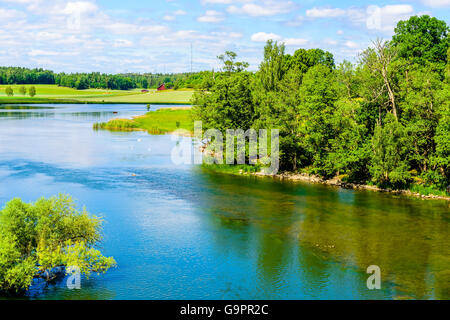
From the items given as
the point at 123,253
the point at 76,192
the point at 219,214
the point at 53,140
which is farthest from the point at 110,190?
the point at 53,140

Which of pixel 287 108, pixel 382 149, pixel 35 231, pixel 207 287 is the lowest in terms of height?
pixel 207 287

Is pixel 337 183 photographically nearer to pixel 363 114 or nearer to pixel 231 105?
pixel 363 114

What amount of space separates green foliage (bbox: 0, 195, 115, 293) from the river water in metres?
1.41

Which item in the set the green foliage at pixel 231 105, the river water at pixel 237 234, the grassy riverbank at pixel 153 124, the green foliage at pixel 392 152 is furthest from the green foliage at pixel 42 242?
the grassy riverbank at pixel 153 124

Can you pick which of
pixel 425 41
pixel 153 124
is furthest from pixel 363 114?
pixel 153 124

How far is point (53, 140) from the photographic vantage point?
93.6 meters

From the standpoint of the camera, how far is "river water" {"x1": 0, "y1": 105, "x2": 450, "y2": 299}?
29.3 metres

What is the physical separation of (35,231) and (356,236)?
26203mm

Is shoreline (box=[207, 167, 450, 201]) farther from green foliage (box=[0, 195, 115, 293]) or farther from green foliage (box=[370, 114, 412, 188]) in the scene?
green foliage (box=[0, 195, 115, 293])

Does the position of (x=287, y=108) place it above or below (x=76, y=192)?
above

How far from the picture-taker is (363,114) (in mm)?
59031

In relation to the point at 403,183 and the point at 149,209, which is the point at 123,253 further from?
the point at 403,183

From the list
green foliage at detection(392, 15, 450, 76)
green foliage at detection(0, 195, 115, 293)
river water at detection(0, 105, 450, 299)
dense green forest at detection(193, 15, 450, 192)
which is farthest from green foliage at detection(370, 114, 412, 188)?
green foliage at detection(0, 195, 115, 293)

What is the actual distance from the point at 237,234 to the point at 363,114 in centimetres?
2855
